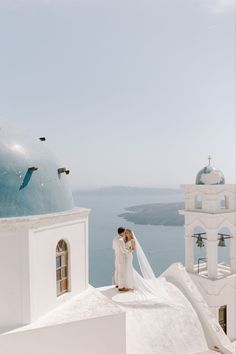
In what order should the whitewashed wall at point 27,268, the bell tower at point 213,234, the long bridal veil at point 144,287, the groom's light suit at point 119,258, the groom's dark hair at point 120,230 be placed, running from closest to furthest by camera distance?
the whitewashed wall at point 27,268 → the long bridal veil at point 144,287 → the groom's light suit at point 119,258 → the groom's dark hair at point 120,230 → the bell tower at point 213,234

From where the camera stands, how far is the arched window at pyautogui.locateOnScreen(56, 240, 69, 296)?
24.3ft

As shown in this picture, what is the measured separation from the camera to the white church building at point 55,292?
6387 millimetres

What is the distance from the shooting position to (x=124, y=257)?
30.8ft

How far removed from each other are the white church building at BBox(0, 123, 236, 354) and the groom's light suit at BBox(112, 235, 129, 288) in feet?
1.44

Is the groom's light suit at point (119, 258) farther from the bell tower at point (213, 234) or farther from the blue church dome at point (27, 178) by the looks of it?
the bell tower at point (213, 234)

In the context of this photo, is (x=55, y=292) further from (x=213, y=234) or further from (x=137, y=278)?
(x=213, y=234)

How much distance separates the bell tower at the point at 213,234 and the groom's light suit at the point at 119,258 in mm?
4586

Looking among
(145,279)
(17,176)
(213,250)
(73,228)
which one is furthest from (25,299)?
(213,250)

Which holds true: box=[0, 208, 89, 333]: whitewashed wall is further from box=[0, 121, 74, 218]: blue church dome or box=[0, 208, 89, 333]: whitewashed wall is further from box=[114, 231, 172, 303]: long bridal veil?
box=[114, 231, 172, 303]: long bridal veil

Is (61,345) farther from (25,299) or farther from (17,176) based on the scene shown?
(17,176)

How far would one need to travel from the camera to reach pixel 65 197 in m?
7.57

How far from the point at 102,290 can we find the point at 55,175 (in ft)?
12.8

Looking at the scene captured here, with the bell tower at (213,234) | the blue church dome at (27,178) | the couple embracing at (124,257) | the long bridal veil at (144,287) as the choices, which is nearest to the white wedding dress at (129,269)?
the couple embracing at (124,257)

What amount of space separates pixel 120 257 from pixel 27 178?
3.91 m
